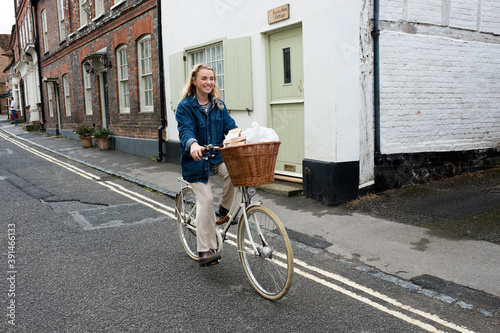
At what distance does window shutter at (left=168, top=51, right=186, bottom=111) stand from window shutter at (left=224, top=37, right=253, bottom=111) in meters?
2.12

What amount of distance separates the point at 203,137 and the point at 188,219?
1037 millimetres

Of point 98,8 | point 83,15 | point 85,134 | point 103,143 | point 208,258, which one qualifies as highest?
point 83,15

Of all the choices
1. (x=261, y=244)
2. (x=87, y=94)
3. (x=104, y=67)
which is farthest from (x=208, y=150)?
(x=87, y=94)

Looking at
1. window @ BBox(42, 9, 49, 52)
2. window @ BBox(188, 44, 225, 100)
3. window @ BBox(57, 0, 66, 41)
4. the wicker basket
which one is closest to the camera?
the wicker basket

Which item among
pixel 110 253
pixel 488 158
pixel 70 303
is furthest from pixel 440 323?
pixel 488 158

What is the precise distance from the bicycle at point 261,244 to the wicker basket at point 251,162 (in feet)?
1.00

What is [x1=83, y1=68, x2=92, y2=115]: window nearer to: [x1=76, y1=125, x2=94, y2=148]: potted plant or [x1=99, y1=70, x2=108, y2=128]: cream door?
[x1=99, y1=70, x2=108, y2=128]: cream door

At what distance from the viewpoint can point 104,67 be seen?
16469 mm

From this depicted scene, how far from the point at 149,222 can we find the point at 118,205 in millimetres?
1363

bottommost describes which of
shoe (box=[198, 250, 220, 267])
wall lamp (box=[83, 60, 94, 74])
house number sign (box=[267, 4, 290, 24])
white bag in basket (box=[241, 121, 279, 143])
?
shoe (box=[198, 250, 220, 267])

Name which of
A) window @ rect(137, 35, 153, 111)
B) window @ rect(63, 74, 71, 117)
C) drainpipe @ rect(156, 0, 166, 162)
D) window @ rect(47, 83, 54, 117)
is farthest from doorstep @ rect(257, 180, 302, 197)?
window @ rect(47, 83, 54, 117)

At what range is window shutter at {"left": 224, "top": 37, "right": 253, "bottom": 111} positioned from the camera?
8.62m

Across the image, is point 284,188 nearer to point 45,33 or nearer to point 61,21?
point 61,21

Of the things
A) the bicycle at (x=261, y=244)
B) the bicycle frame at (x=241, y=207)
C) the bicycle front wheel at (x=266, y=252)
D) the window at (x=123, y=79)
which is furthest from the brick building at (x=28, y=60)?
the bicycle front wheel at (x=266, y=252)
